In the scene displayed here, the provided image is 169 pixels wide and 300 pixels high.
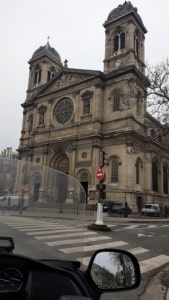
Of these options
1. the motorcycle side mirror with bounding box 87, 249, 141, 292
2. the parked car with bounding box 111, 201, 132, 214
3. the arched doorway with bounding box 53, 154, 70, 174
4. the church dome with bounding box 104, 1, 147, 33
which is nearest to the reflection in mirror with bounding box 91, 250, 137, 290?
the motorcycle side mirror with bounding box 87, 249, 141, 292

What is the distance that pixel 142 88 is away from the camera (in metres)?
16.7

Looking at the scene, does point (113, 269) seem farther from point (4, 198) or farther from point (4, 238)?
point (4, 198)

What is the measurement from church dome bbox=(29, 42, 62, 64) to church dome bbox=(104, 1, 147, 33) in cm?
1404

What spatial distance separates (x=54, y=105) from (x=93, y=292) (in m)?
Result: 48.2

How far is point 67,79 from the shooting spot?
48156mm

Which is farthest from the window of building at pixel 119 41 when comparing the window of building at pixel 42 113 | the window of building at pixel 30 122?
the window of building at pixel 30 122

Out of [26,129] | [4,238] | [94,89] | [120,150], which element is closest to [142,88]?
[4,238]

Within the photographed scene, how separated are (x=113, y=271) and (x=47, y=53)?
57.6 metres

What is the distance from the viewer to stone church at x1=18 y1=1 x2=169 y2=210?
38219 mm

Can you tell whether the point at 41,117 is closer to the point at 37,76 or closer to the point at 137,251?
the point at 37,76

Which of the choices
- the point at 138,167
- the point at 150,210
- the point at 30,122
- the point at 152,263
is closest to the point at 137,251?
the point at 152,263

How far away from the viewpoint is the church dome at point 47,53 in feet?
184

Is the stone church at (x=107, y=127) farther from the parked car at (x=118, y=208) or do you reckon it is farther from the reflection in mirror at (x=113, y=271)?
the reflection in mirror at (x=113, y=271)

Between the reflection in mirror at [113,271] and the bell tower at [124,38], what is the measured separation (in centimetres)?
4223
